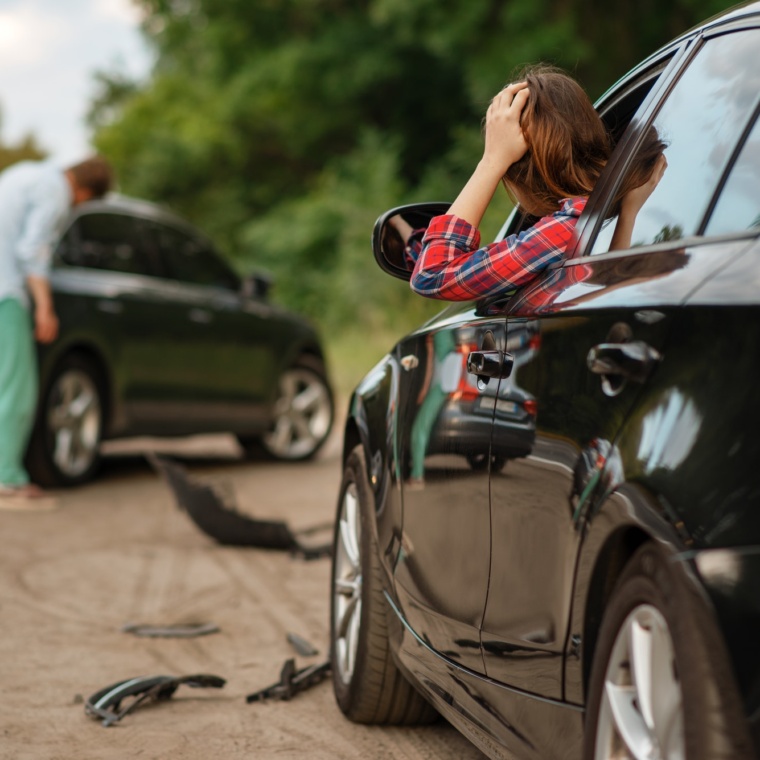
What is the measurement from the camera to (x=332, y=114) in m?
31.5

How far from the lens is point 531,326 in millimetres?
2998

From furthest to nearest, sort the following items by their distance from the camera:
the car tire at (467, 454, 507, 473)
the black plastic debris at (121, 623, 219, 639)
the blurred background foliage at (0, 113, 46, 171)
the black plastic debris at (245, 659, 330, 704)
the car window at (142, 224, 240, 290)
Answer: the blurred background foliage at (0, 113, 46, 171), the car window at (142, 224, 240, 290), the black plastic debris at (121, 623, 219, 639), the black plastic debris at (245, 659, 330, 704), the car tire at (467, 454, 507, 473)

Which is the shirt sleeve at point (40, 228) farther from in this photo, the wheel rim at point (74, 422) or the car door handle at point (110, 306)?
the wheel rim at point (74, 422)

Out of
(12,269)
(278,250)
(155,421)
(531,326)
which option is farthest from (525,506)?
(278,250)

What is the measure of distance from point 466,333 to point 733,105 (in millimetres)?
1000

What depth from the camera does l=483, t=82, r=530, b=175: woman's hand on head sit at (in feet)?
11.3

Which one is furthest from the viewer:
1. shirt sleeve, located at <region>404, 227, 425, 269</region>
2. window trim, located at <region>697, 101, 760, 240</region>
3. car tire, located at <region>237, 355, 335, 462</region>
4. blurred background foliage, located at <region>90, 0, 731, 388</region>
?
blurred background foliage, located at <region>90, 0, 731, 388</region>

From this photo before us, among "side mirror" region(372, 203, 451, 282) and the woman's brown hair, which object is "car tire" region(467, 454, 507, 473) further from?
"side mirror" region(372, 203, 451, 282)

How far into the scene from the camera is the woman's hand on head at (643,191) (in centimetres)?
301

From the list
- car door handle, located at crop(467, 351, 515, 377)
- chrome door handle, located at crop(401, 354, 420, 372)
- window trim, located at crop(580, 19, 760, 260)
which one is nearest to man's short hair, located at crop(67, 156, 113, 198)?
chrome door handle, located at crop(401, 354, 420, 372)

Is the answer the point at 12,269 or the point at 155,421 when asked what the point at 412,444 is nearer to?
the point at 12,269

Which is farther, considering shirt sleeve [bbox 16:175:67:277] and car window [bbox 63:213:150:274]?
car window [bbox 63:213:150:274]

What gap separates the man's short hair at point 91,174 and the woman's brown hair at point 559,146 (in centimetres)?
615

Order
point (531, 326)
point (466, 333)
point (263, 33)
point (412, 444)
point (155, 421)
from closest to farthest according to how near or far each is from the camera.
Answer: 1. point (531, 326)
2. point (466, 333)
3. point (412, 444)
4. point (155, 421)
5. point (263, 33)
